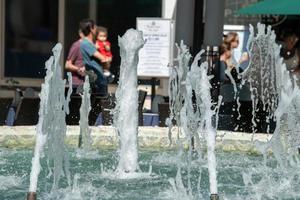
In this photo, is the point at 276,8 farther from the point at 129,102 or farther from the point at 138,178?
the point at 138,178

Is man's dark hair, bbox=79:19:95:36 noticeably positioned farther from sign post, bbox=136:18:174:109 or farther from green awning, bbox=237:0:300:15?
green awning, bbox=237:0:300:15

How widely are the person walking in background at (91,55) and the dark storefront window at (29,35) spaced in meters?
4.02

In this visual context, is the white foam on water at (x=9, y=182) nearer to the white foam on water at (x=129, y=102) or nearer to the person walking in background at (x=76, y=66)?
the white foam on water at (x=129, y=102)

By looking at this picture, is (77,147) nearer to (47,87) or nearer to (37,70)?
(47,87)

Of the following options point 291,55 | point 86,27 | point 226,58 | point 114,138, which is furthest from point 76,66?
point 114,138

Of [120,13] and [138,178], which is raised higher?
[120,13]

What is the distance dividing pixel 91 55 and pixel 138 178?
417cm

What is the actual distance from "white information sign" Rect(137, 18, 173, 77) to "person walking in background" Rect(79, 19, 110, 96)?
608 millimetres

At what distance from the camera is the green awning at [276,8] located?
956cm

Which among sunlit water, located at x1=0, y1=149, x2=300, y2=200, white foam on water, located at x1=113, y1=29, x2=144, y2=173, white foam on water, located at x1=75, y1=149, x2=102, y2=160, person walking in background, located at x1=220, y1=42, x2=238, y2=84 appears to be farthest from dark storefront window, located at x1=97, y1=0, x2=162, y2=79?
white foam on water, located at x1=113, y1=29, x2=144, y2=173

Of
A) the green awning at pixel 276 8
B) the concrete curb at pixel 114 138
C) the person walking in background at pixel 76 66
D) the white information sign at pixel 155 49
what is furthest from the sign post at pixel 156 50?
the concrete curb at pixel 114 138

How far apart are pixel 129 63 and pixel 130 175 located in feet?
2.56

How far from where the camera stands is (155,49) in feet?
33.7

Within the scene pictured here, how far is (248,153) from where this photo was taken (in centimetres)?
681
